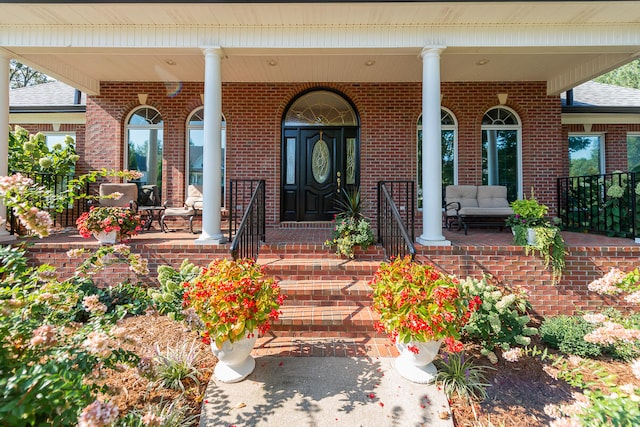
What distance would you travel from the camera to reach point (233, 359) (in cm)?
245

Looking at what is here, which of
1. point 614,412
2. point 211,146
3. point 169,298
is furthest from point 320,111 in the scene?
point 614,412

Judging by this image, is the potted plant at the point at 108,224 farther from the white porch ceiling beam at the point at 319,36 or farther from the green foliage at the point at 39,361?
the green foliage at the point at 39,361

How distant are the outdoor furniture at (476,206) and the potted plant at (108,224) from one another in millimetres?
5278

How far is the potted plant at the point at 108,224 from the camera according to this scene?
4320 mm

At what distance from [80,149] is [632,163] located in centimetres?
1318

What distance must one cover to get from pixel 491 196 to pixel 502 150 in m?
1.15

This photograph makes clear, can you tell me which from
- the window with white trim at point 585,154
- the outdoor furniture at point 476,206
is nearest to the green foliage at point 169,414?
the outdoor furniture at point 476,206

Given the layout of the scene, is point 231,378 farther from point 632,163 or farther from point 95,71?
point 632,163

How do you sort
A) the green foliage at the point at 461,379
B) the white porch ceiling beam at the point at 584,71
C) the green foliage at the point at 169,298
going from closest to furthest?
1. the green foliage at the point at 461,379
2. the green foliage at the point at 169,298
3. the white porch ceiling beam at the point at 584,71

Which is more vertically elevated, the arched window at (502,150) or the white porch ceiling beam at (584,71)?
the white porch ceiling beam at (584,71)

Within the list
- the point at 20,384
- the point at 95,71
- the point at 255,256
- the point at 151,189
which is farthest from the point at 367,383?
the point at 95,71

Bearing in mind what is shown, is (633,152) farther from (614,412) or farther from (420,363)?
(614,412)

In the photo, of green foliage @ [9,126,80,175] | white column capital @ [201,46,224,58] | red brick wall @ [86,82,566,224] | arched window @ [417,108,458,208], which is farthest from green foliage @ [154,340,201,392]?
green foliage @ [9,126,80,175]

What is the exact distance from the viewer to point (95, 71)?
5941 mm
